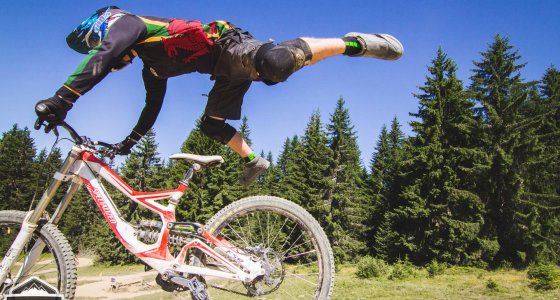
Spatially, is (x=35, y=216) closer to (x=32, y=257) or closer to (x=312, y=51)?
(x=32, y=257)

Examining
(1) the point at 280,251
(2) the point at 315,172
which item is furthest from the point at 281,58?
(2) the point at 315,172

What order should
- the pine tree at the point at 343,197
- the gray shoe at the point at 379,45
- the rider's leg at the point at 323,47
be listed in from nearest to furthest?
the rider's leg at the point at 323,47 < the gray shoe at the point at 379,45 < the pine tree at the point at 343,197

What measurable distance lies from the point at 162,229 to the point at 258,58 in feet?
4.87

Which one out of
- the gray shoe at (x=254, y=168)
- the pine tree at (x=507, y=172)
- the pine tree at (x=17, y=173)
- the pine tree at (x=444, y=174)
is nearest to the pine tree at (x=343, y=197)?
the pine tree at (x=444, y=174)

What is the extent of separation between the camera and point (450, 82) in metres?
30.8

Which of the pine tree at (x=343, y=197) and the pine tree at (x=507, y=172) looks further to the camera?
the pine tree at (x=343, y=197)

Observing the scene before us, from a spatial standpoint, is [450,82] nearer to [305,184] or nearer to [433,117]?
[433,117]

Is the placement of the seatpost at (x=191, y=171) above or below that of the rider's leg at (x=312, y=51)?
below

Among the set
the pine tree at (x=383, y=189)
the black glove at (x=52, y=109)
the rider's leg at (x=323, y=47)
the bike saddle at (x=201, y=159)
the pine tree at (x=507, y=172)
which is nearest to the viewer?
the black glove at (x=52, y=109)

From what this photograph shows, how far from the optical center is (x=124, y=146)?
2.97m

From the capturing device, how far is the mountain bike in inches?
99.3

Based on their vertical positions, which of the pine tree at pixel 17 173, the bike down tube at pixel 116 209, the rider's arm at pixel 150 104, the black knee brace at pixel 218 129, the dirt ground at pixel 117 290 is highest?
the pine tree at pixel 17 173

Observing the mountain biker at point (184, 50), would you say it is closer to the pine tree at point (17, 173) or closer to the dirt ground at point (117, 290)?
the dirt ground at point (117, 290)

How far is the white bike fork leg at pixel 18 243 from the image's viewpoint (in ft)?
8.20
